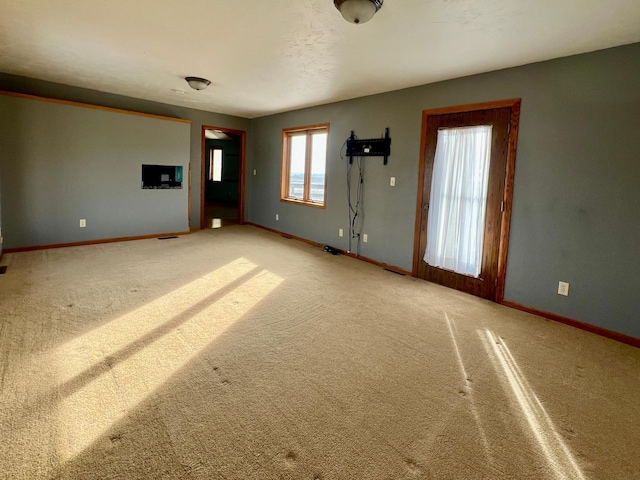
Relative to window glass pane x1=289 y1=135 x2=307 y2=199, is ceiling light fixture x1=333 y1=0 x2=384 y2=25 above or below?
above

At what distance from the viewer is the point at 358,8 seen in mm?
2324

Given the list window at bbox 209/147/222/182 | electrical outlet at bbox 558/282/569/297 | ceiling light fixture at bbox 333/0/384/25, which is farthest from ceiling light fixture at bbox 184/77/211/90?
window at bbox 209/147/222/182

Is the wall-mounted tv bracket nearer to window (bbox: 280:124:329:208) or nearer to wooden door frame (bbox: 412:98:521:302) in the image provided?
window (bbox: 280:124:329:208)

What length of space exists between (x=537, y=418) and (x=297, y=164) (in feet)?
18.9

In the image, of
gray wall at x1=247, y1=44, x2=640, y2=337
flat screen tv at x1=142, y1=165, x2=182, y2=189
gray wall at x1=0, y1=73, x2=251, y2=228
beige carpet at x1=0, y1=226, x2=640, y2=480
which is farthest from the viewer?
flat screen tv at x1=142, y1=165, x2=182, y2=189

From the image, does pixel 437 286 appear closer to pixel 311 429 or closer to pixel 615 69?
pixel 615 69

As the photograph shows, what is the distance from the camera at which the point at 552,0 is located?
91.7 inches

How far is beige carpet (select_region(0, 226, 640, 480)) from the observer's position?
5.31 feet

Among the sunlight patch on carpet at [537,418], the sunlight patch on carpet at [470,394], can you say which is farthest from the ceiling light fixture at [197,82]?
the sunlight patch on carpet at [537,418]

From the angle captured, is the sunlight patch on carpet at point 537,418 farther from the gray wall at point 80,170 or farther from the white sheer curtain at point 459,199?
the gray wall at point 80,170

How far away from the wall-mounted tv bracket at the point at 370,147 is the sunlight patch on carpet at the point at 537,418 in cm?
296

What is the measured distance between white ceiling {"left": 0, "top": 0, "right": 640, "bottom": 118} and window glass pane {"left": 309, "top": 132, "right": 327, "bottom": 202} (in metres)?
1.45

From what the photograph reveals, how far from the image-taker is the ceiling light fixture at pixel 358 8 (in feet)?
7.59

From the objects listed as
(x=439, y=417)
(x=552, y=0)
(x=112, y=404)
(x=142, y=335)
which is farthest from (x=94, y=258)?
(x=552, y=0)
